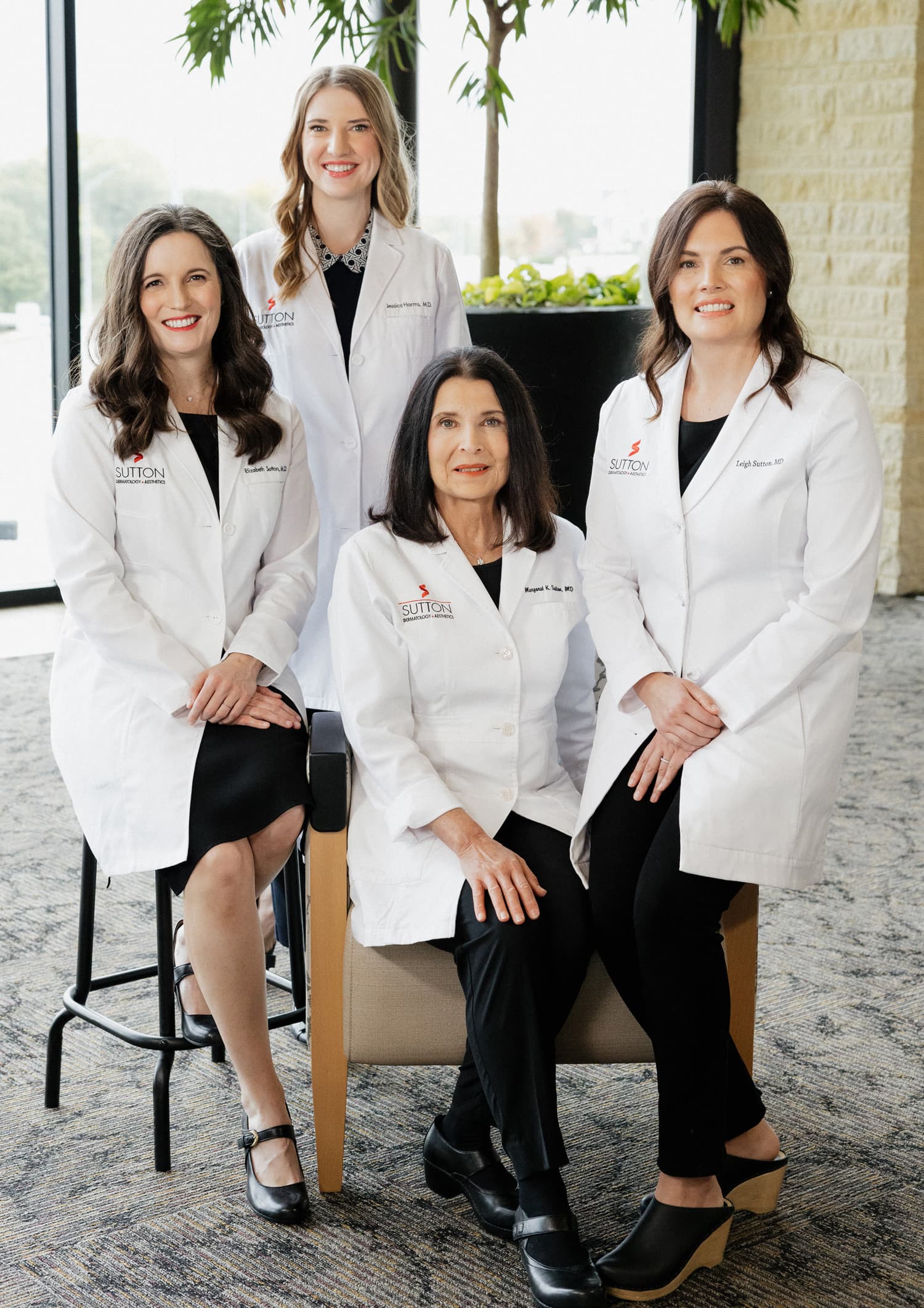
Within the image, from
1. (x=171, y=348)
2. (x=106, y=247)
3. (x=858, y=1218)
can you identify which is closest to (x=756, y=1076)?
(x=858, y=1218)

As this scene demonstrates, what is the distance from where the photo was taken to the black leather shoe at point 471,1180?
2006mm

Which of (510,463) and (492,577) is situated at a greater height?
(510,463)

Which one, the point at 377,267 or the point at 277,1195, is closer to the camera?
the point at 277,1195

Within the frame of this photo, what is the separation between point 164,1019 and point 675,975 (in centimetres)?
82

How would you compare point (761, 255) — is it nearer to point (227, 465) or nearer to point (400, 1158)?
point (227, 465)

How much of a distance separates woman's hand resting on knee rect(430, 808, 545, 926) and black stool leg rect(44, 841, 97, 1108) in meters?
0.67

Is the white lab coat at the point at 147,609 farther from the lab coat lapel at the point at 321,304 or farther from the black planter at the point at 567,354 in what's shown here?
the black planter at the point at 567,354

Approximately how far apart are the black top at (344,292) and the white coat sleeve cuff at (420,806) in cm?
103

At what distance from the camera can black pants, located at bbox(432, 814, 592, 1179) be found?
184 cm

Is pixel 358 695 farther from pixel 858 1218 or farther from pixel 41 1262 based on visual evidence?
pixel 858 1218

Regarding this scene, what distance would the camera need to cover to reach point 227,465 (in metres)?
2.25

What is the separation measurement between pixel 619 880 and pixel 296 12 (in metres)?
4.59

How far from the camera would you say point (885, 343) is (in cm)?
614

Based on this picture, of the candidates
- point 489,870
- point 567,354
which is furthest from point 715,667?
point 567,354
